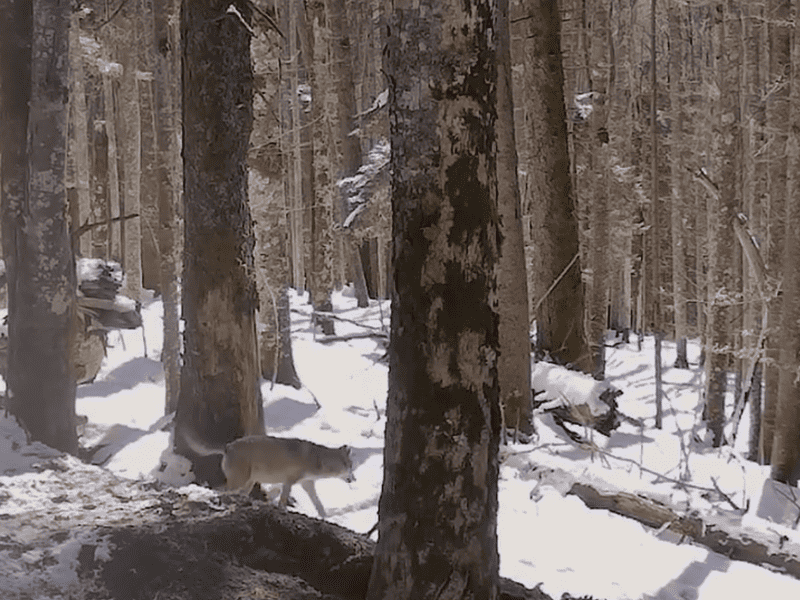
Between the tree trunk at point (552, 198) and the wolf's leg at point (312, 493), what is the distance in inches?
189

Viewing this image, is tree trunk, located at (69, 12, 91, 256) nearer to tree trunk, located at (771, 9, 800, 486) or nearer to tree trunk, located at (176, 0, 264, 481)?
tree trunk, located at (176, 0, 264, 481)

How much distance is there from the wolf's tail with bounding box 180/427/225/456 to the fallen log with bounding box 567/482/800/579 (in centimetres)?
327

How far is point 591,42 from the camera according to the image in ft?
59.6

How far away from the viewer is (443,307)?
375 cm

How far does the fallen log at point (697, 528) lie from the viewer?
6.41 m

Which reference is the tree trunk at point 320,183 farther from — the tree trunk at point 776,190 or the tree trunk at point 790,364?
the tree trunk at point 790,364

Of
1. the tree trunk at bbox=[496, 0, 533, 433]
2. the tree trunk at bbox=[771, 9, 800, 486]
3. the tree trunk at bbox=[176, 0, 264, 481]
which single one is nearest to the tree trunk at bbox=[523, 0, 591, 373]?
the tree trunk at bbox=[496, 0, 533, 433]

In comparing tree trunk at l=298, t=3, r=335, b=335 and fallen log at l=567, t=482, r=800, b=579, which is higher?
tree trunk at l=298, t=3, r=335, b=335

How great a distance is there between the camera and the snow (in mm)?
5574

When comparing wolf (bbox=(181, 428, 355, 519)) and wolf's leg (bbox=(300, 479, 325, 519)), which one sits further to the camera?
wolf's leg (bbox=(300, 479, 325, 519))

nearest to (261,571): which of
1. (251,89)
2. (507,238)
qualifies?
(251,89)

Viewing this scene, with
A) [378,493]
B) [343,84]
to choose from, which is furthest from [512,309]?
[343,84]

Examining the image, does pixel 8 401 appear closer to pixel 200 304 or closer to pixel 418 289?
pixel 200 304

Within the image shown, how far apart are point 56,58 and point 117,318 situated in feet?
14.6
